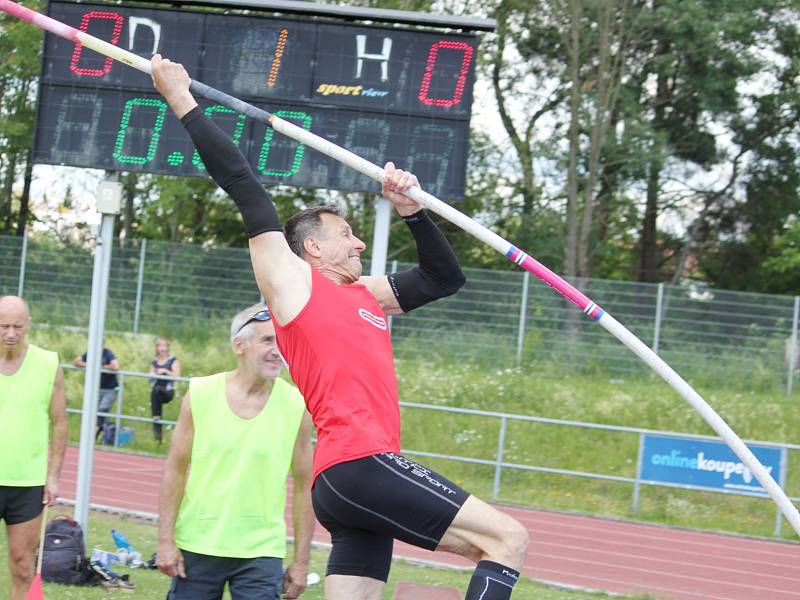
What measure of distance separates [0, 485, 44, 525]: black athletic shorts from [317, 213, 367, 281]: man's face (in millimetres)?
2923

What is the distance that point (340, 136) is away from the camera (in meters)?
9.27

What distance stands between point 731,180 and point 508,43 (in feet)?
20.3

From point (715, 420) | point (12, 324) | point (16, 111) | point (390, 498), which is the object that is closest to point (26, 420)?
point (12, 324)

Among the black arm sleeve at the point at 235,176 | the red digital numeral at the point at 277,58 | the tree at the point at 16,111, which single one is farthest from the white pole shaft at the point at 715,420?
the tree at the point at 16,111

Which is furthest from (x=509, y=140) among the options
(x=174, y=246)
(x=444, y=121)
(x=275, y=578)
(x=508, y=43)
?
(x=275, y=578)

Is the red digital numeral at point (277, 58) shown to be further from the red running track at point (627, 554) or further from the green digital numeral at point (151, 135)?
the red running track at point (627, 554)

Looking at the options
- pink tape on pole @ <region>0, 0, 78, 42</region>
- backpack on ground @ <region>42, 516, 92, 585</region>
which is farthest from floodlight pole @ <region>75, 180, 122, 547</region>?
pink tape on pole @ <region>0, 0, 78, 42</region>

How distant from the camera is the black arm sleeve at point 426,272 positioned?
4594 millimetres

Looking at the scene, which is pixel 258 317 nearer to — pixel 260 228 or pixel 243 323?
pixel 243 323

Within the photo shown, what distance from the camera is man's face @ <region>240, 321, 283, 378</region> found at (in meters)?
4.92

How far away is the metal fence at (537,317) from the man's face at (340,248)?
14.8 meters

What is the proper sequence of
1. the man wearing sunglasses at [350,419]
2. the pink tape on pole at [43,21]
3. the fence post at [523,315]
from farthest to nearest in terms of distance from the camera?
the fence post at [523,315]
the pink tape on pole at [43,21]
the man wearing sunglasses at [350,419]

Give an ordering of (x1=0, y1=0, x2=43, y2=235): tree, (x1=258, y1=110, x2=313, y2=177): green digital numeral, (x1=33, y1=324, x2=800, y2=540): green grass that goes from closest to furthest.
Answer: (x1=258, y1=110, x2=313, y2=177): green digital numeral
(x1=33, y1=324, x2=800, y2=540): green grass
(x1=0, y1=0, x2=43, y2=235): tree

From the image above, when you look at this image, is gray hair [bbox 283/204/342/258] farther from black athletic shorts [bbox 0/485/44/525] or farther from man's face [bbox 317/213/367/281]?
black athletic shorts [bbox 0/485/44/525]
